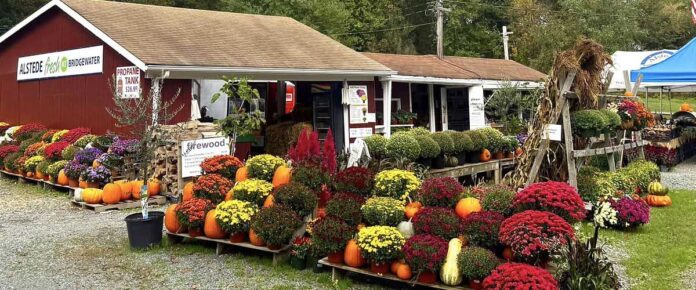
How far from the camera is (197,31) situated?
1377 cm

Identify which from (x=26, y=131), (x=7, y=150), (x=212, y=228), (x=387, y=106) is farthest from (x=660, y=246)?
(x=26, y=131)

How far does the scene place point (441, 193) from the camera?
5.55 metres

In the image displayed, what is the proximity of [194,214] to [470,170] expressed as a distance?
629 centimetres

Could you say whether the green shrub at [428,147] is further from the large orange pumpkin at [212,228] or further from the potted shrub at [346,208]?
the large orange pumpkin at [212,228]

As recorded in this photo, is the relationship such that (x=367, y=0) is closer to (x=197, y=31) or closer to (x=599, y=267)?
(x=197, y=31)

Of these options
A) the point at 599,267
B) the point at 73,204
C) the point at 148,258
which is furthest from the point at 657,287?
the point at 73,204

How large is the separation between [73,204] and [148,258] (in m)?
4.35

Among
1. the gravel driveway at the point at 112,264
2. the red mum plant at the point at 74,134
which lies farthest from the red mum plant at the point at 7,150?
the gravel driveway at the point at 112,264

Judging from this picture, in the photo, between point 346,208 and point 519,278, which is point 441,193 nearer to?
point 346,208

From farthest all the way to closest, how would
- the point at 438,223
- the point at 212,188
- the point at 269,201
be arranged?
the point at 212,188 < the point at 269,201 < the point at 438,223

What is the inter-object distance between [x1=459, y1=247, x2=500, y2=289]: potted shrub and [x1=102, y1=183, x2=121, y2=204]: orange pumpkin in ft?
22.8

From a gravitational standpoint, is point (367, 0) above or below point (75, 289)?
above

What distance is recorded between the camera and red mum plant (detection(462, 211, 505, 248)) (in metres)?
4.96

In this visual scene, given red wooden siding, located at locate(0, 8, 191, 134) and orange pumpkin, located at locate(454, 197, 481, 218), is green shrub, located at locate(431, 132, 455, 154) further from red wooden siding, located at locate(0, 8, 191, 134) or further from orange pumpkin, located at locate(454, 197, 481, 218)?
orange pumpkin, located at locate(454, 197, 481, 218)
